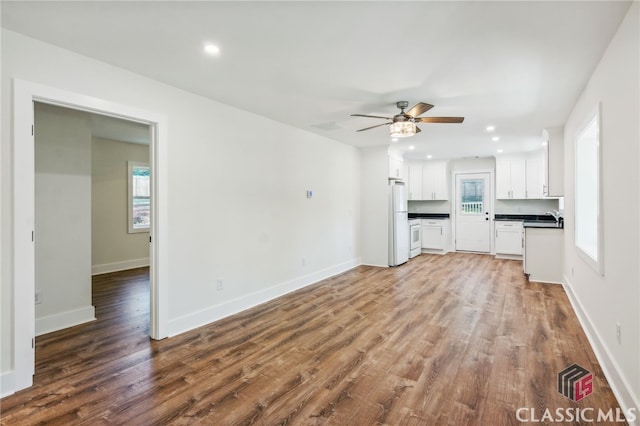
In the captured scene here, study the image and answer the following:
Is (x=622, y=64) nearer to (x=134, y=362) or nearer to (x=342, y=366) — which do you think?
(x=342, y=366)

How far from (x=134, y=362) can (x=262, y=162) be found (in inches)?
106

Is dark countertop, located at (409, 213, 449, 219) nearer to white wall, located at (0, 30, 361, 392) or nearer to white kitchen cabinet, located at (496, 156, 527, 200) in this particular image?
white kitchen cabinet, located at (496, 156, 527, 200)

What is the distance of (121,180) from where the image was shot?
6.59 metres

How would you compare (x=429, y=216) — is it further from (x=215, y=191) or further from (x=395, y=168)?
(x=215, y=191)

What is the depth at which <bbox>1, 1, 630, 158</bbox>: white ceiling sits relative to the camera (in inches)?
78.8

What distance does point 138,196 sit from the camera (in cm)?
689

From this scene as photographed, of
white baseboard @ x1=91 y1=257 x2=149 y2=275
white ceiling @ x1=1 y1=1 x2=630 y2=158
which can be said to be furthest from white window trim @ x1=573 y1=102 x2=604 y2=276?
white baseboard @ x1=91 y1=257 x2=149 y2=275

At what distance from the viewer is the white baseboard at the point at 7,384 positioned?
2.16 m

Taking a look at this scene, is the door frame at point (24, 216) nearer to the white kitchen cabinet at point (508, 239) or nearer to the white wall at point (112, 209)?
the white wall at point (112, 209)

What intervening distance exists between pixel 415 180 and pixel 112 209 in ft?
24.4

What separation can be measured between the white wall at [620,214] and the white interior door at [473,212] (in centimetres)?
553

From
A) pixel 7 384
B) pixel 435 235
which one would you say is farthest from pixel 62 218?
pixel 435 235

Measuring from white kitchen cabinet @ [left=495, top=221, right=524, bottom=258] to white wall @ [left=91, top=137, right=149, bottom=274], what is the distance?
835cm

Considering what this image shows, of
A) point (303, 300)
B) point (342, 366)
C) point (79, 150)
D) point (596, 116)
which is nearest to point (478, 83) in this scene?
point (596, 116)
